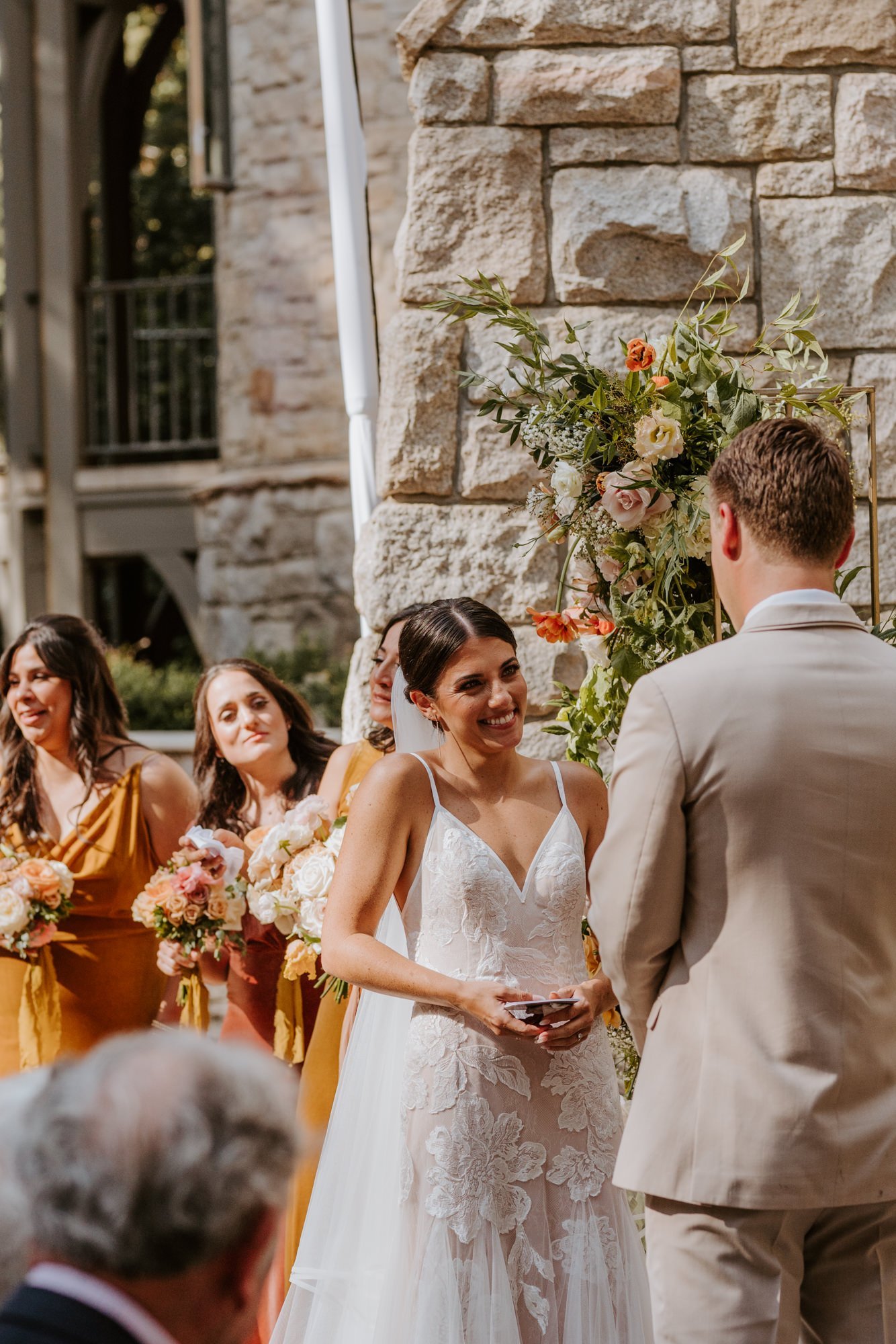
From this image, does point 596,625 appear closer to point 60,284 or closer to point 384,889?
point 384,889

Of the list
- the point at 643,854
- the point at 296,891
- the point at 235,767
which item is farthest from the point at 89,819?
the point at 643,854

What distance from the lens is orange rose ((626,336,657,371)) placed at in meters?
3.04

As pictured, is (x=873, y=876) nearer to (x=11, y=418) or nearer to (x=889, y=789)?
(x=889, y=789)

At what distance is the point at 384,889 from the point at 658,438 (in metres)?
1.09

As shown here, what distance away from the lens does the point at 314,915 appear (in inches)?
137

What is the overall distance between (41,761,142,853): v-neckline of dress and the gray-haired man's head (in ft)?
9.64

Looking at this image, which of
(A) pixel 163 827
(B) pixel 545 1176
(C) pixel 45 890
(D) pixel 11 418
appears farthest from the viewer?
(D) pixel 11 418

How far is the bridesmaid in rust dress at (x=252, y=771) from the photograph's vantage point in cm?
394

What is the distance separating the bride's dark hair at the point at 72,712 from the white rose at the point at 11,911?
0.34 meters

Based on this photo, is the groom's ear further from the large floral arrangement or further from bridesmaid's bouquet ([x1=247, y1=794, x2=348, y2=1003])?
bridesmaid's bouquet ([x1=247, y1=794, x2=348, y2=1003])

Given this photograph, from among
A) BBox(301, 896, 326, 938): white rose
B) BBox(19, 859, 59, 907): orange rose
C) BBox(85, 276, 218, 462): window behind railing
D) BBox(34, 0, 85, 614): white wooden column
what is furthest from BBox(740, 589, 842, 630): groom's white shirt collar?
BBox(34, 0, 85, 614): white wooden column

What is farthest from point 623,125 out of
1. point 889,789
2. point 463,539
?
point 889,789

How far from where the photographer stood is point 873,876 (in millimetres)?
2064

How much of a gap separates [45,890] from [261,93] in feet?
23.2
